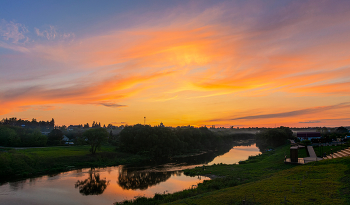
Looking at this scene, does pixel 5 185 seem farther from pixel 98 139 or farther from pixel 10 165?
pixel 98 139

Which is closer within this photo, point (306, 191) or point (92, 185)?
point (306, 191)

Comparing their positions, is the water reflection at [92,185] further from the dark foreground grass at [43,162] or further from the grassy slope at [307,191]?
the grassy slope at [307,191]

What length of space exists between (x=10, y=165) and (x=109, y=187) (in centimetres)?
2783

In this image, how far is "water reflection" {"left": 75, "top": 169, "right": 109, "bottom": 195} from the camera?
3690cm

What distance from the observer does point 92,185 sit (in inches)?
1609

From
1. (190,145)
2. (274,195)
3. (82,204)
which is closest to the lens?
(274,195)

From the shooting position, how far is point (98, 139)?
72.8 meters

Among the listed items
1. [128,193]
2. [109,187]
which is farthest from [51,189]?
A: [128,193]

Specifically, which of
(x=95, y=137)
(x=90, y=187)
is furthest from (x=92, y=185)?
(x=95, y=137)

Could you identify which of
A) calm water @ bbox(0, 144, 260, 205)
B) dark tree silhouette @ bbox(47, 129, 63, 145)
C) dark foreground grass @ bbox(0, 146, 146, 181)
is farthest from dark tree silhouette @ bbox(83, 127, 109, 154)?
dark tree silhouette @ bbox(47, 129, 63, 145)

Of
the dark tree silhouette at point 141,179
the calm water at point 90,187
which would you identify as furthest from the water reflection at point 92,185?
the dark tree silhouette at point 141,179

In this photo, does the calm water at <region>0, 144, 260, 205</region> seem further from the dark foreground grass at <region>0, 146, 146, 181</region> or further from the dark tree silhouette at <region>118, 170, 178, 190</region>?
the dark foreground grass at <region>0, 146, 146, 181</region>

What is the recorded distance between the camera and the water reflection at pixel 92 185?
3690cm

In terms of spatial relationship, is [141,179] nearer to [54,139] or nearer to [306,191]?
[306,191]
